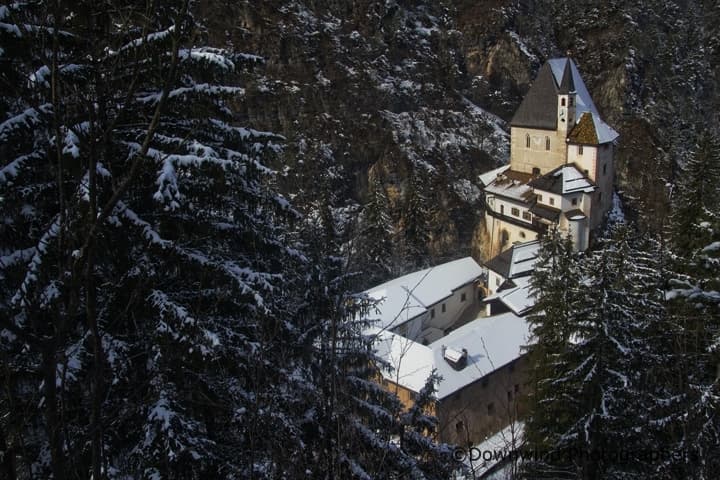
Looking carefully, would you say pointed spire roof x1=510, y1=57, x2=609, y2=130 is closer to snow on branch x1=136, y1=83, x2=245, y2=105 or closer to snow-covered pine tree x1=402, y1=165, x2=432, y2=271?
snow-covered pine tree x1=402, y1=165, x2=432, y2=271

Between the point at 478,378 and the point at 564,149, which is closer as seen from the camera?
the point at 478,378

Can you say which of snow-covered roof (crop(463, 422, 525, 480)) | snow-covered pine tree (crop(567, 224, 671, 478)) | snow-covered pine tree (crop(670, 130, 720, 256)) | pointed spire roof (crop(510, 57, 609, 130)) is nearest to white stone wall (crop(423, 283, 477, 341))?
snow-covered roof (crop(463, 422, 525, 480))

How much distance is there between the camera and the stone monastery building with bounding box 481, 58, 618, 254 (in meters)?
32.7

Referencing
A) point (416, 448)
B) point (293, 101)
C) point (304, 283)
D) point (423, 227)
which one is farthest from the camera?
point (293, 101)

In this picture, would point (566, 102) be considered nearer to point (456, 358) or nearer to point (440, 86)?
point (456, 358)

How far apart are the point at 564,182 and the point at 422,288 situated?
481 inches

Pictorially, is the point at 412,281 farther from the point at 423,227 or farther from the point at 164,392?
the point at 164,392

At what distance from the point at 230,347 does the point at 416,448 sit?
4057 mm

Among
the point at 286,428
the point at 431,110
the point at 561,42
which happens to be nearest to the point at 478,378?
the point at 286,428

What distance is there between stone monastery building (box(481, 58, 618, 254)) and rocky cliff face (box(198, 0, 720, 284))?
341 inches

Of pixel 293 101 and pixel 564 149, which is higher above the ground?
pixel 293 101

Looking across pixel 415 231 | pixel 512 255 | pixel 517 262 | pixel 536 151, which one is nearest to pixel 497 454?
pixel 517 262

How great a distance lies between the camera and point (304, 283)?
30.3ft

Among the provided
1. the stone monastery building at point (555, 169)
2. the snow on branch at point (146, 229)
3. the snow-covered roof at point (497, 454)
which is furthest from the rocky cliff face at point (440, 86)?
the snow on branch at point (146, 229)
